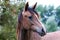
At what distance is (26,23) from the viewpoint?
3334mm

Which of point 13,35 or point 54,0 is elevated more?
point 54,0

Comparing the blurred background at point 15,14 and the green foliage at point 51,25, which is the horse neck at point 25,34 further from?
the green foliage at point 51,25

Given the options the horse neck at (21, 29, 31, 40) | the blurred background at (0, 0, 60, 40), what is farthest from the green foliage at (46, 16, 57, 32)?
the horse neck at (21, 29, 31, 40)

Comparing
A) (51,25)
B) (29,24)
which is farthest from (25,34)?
(51,25)

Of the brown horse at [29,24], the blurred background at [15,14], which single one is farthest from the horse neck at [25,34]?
the blurred background at [15,14]

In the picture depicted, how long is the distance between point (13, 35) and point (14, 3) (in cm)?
64

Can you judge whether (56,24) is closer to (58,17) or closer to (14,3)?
(58,17)

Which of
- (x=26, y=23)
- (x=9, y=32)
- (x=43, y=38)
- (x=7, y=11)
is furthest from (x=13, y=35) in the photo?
(x=26, y=23)

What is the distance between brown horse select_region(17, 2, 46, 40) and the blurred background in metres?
0.94

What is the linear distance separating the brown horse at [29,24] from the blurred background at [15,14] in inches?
37.1

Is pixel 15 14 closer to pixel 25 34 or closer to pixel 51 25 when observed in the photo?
pixel 51 25

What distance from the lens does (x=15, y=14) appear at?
454 cm

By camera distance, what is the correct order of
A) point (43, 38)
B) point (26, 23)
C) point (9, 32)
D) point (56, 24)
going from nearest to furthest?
1. point (26, 23)
2. point (43, 38)
3. point (9, 32)
4. point (56, 24)

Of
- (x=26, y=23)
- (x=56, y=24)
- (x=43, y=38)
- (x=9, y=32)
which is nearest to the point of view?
(x=26, y=23)
